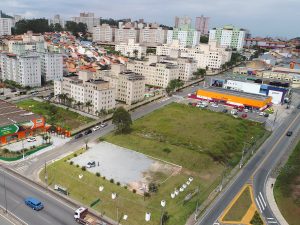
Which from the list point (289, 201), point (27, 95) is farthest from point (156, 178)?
point (27, 95)

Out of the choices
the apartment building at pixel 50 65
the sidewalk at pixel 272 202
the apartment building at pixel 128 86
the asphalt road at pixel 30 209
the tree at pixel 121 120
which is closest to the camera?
the asphalt road at pixel 30 209

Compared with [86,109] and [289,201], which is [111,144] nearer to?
[86,109]

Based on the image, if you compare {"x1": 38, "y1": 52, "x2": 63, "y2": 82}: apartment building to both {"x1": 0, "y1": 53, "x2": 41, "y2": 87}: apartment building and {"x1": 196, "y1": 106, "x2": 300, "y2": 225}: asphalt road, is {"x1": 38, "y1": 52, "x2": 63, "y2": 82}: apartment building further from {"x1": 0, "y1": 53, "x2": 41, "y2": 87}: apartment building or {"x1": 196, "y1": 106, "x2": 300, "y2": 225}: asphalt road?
{"x1": 196, "y1": 106, "x2": 300, "y2": 225}: asphalt road

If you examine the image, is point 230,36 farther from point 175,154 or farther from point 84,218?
point 84,218

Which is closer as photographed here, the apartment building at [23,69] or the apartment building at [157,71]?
the apartment building at [23,69]

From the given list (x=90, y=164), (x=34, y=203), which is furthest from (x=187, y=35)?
(x=34, y=203)

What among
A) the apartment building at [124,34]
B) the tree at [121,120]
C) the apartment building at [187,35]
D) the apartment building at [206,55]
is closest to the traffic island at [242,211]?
the tree at [121,120]

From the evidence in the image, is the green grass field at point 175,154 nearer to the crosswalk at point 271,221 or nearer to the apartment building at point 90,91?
the crosswalk at point 271,221
